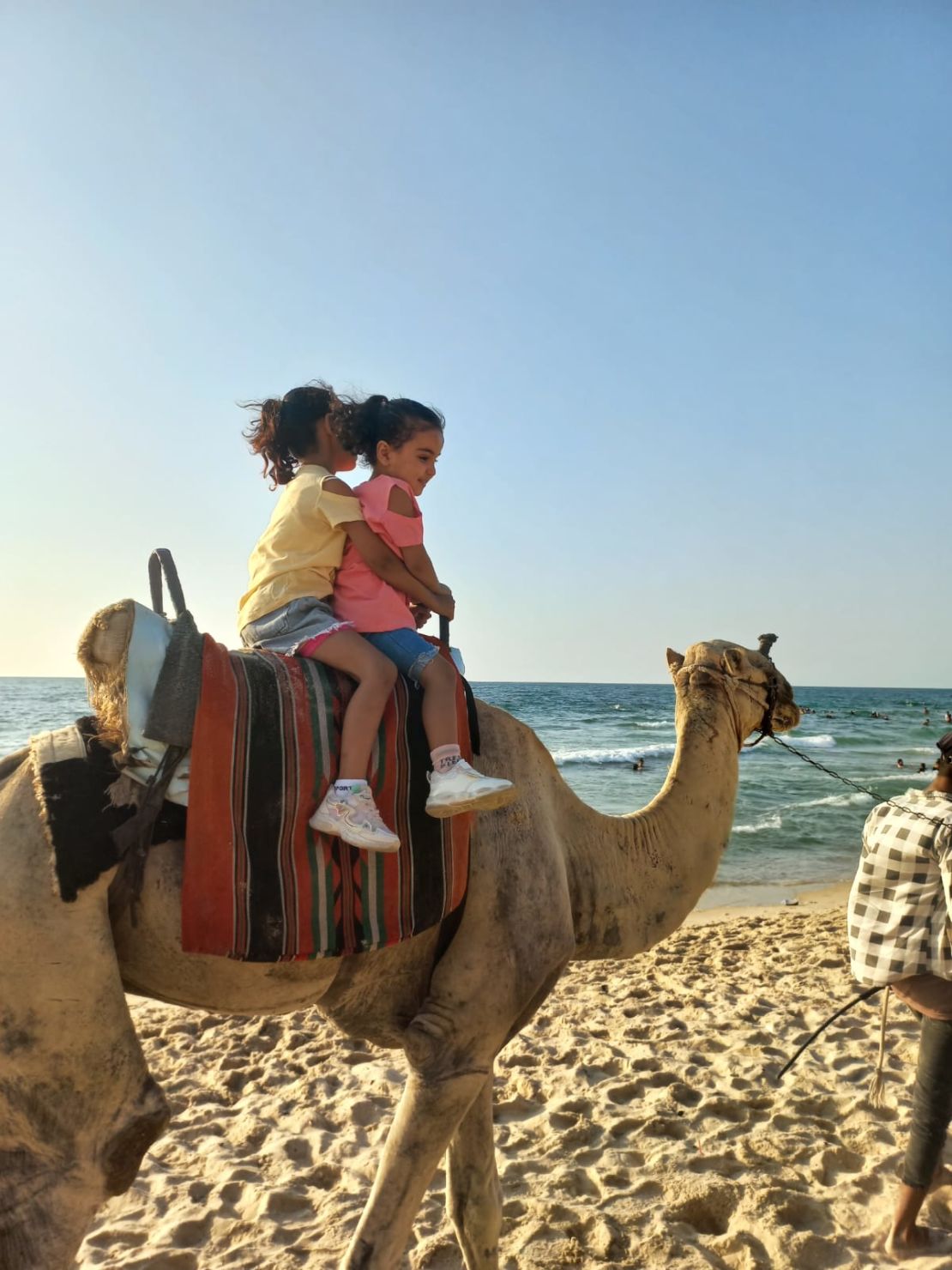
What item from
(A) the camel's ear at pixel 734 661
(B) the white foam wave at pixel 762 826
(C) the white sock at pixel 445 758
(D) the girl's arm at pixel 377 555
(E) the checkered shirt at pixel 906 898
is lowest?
(B) the white foam wave at pixel 762 826

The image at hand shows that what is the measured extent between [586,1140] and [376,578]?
135 inches

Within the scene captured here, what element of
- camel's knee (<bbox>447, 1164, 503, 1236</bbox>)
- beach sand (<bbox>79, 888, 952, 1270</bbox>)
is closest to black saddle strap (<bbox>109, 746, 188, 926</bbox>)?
camel's knee (<bbox>447, 1164, 503, 1236</bbox>)

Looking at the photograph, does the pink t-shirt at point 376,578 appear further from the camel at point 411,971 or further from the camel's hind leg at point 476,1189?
the camel's hind leg at point 476,1189

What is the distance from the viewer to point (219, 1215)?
13.8ft

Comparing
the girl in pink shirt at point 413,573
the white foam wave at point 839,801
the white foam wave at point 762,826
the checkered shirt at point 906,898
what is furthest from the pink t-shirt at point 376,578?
the white foam wave at point 839,801

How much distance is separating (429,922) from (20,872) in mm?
1161

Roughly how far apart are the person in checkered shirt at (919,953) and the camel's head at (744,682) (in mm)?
656

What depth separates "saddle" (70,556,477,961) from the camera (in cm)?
249

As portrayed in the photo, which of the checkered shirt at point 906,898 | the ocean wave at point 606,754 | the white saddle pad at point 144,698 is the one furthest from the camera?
the ocean wave at point 606,754

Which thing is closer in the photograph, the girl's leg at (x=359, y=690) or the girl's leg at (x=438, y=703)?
the girl's leg at (x=359, y=690)

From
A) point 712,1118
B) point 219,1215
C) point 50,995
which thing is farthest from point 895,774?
point 50,995

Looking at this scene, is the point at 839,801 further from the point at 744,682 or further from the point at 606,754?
the point at 744,682

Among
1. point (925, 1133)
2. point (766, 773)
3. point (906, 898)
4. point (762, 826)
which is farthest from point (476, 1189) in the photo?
point (766, 773)

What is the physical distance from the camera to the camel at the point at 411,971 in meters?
2.30
